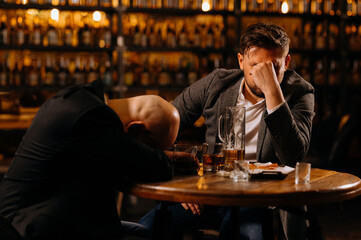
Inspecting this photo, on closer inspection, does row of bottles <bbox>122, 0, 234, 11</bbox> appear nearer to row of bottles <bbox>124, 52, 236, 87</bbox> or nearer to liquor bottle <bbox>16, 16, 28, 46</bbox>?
row of bottles <bbox>124, 52, 236, 87</bbox>

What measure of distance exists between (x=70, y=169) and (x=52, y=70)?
12.8ft

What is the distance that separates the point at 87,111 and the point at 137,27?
157 inches

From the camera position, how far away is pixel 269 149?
6.62 ft

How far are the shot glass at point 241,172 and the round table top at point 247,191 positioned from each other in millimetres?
20

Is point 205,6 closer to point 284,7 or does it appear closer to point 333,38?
point 284,7

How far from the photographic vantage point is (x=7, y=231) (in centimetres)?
119

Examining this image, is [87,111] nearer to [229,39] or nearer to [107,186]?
[107,186]

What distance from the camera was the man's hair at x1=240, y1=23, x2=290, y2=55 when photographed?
6.56ft

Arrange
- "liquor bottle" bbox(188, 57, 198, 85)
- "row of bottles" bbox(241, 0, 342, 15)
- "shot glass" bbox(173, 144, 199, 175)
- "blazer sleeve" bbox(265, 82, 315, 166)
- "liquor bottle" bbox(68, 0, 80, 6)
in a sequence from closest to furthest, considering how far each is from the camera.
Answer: "shot glass" bbox(173, 144, 199, 175) → "blazer sleeve" bbox(265, 82, 315, 166) → "liquor bottle" bbox(68, 0, 80, 6) → "liquor bottle" bbox(188, 57, 198, 85) → "row of bottles" bbox(241, 0, 342, 15)

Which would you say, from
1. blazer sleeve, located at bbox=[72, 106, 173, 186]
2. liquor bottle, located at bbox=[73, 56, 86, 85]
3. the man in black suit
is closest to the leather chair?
the man in black suit

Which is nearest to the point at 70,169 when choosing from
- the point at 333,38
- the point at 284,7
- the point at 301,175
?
the point at 301,175

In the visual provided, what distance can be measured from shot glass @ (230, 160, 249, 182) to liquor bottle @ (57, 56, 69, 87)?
355 cm

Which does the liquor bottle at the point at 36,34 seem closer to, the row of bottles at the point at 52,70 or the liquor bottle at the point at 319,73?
the row of bottles at the point at 52,70

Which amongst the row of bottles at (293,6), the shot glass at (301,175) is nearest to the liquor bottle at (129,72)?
the row of bottles at (293,6)
